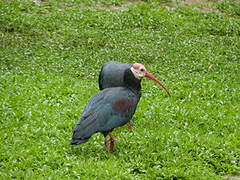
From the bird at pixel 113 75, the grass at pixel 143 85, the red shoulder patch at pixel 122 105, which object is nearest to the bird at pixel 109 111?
the red shoulder patch at pixel 122 105

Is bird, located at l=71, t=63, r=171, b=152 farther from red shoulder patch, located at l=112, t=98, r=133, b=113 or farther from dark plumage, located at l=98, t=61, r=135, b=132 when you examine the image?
dark plumage, located at l=98, t=61, r=135, b=132

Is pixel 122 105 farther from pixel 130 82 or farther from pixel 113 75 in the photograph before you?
pixel 113 75

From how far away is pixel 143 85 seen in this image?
43.4 ft

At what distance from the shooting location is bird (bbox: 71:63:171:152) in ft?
27.5

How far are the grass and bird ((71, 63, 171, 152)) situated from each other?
415 mm

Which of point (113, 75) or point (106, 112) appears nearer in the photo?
point (106, 112)

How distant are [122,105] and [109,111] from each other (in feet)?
0.86

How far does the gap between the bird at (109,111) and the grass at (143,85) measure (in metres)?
0.42

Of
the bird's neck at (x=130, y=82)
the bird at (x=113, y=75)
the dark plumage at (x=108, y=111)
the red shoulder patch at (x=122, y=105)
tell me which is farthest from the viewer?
the bird at (x=113, y=75)

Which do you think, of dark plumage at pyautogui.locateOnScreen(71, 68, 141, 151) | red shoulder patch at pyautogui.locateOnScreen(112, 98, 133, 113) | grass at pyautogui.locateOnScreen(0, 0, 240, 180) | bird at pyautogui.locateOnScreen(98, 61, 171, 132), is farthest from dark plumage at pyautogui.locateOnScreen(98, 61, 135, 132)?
red shoulder patch at pyautogui.locateOnScreen(112, 98, 133, 113)

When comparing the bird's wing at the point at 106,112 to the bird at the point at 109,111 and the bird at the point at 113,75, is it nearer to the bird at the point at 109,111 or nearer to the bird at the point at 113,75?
the bird at the point at 109,111

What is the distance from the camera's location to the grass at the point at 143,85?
28.0 feet

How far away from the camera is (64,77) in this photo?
1337cm

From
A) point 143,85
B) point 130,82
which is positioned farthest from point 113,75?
point 143,85
